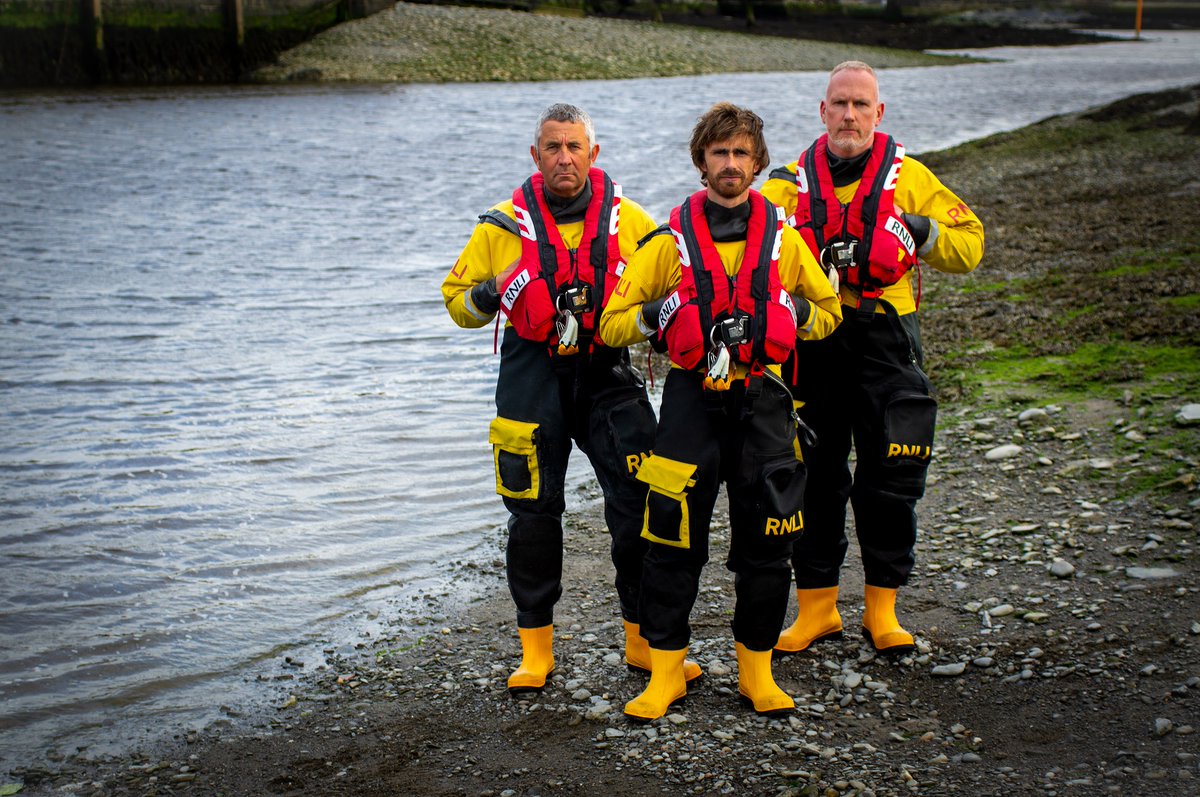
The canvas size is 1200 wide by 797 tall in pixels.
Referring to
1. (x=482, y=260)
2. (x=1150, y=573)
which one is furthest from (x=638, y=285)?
(x=1150, y=573)

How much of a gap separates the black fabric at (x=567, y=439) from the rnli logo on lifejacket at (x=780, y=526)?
23.9 inches

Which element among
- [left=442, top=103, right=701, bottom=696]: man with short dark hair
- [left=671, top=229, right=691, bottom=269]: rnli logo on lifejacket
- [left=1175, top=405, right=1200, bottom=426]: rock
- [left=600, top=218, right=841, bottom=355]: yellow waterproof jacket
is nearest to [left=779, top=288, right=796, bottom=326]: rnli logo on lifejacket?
[left=600, top=218, right=841, bottom=355]: yellow waterproof jacket

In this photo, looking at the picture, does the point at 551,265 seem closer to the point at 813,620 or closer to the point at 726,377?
the point at 726,377

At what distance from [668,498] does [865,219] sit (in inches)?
60.0

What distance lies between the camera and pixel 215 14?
39.6 metres

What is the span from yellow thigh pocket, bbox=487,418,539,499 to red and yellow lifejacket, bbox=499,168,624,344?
1.29ft

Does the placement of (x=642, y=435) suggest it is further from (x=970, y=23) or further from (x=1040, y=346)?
(x=970, y=23)

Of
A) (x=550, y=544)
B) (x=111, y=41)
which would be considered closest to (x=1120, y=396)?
(x=550, y=544)

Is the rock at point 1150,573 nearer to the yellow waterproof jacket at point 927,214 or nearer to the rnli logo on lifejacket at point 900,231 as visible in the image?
the yellow waterproof jacket at point 927,214

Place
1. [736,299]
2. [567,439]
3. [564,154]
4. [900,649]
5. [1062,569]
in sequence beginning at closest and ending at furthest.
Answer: [736,299] → [564,154] → [567,439] → [900,649] → [1062,569]

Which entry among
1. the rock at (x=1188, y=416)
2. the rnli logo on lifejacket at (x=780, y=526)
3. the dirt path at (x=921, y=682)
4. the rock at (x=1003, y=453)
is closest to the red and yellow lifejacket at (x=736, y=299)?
the rnli logo on lifejacket at (x=780, y=526)

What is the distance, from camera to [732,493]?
5.15 m

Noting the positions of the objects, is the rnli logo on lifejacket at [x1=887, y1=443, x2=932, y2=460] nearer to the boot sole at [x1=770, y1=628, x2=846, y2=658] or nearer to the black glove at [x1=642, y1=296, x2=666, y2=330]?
the boot sole at [x1=770, y1=628, x2=846, y2=658]

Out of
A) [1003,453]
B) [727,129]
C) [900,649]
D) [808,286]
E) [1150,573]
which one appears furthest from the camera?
[1003,453]
